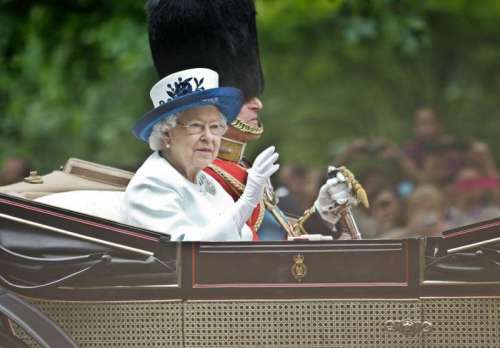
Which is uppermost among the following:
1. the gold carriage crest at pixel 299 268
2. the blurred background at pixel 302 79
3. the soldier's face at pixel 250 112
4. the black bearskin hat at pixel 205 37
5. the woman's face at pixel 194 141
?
the blurred background at pixel 302 79

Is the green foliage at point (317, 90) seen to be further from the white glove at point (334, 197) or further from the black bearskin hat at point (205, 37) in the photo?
the white glove at point (334, 197)

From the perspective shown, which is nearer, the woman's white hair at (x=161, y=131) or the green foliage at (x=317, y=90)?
the woman's white hair at (x=161, y=131)

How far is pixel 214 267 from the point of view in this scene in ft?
19.2

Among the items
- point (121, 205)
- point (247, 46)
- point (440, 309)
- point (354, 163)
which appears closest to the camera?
point (440, 309)

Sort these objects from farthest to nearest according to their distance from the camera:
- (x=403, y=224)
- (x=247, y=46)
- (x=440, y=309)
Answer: (x=403, y=224) < (x=247, y=46) < (x=440, y=309)

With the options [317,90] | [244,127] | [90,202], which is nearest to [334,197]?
[244,127]

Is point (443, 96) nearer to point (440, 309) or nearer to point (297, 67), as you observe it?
point (297, 67)

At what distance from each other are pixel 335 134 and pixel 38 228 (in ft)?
26.1

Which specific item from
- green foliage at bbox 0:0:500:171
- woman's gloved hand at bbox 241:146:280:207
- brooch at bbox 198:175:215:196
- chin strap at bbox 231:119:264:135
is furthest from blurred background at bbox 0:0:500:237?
woman's gloved hand at bbox 241:146:280:207

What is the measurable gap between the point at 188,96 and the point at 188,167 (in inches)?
12.2

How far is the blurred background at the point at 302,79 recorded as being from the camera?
37.4ft

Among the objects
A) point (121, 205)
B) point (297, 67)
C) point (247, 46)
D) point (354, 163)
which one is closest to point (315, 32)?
point (297, 67)

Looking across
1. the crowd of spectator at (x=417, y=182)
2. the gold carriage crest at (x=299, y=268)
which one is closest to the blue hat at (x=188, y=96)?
the gold carriage crest at (x=299, y=268)

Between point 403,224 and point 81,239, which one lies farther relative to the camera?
point 403,224
